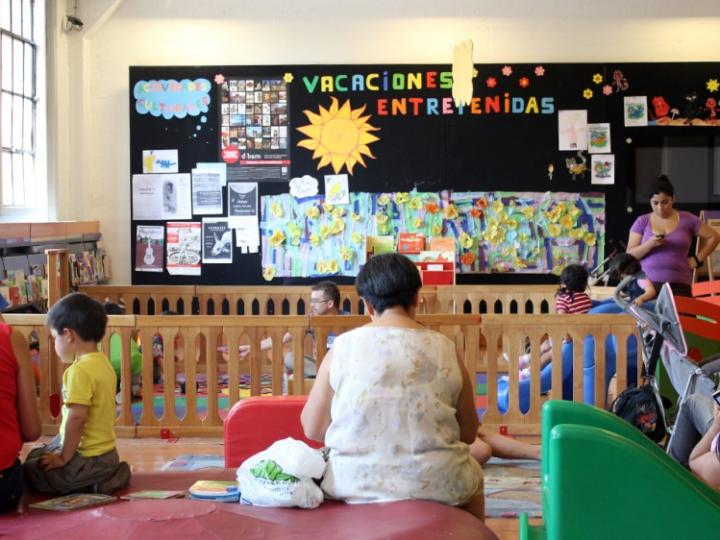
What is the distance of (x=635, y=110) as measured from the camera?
31.3ft

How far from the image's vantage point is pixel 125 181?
988cm

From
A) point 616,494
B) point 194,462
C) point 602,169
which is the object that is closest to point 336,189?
point 602,169

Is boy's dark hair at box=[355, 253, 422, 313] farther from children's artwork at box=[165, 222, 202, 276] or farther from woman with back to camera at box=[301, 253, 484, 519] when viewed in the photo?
children's artwork at box=[165, 222, 202, 276]

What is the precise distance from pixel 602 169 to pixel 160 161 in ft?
13.2

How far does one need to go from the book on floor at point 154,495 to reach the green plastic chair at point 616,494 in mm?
1716

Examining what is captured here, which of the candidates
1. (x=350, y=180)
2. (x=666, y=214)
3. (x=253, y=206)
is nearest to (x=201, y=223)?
(x=253, y=206)

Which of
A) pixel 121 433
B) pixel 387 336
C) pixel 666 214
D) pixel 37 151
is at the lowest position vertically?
pixel 121 433

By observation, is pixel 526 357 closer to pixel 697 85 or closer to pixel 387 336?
pixel 387 336

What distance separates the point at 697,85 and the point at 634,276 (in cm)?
372

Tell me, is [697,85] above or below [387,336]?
above

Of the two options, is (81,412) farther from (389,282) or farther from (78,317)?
(389,282)

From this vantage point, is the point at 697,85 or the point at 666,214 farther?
the point at 697,85

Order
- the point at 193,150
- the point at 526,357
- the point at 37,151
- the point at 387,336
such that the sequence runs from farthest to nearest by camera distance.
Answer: the point at 193,150 < the point at 37,151 < the point at 526,357 < the point at 387,336

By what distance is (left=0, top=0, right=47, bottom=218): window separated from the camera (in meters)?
8.40
